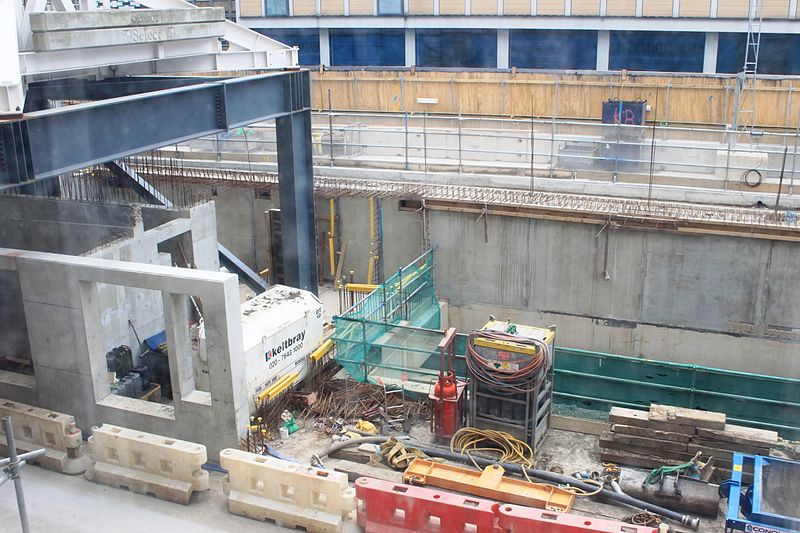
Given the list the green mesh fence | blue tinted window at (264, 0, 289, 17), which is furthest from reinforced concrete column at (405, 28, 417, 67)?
the green mesh fence

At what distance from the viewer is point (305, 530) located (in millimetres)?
10000

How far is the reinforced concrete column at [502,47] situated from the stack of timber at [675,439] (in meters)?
31.6

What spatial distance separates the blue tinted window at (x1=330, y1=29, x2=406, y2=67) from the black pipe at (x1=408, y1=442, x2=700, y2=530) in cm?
3362

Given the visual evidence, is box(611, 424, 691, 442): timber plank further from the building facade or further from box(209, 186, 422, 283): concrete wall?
the building facade

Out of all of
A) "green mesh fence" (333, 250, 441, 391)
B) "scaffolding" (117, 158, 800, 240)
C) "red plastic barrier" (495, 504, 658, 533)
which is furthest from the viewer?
"scaffolding" (117, 158, 800, 240)

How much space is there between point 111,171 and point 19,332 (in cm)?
471

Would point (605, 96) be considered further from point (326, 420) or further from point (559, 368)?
point (326, 420)

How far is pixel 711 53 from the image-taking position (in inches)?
1492

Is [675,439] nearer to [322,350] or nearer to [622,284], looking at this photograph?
[322,350]

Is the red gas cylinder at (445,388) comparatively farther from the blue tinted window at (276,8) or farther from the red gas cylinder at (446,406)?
the blue tinted window at (276,8)

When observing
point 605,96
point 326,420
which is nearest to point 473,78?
point 605,96

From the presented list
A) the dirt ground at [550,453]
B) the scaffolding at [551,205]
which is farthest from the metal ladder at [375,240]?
the dirt ground at [550,453]

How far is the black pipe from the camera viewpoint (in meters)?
10.4

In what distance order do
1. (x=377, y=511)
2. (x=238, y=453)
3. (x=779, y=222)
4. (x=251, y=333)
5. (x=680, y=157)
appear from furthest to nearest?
(x=680, y=157), (x=779, y=222), (x=251, y=333), (x=238, y=453), (x=377, y=511)
